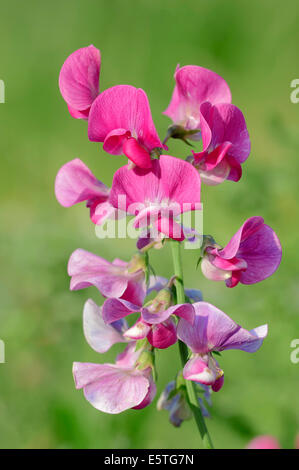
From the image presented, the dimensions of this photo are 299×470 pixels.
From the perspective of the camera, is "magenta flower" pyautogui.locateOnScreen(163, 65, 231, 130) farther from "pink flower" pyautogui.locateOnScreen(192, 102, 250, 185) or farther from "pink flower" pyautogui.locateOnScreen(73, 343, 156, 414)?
"pink flower" pyautogui.locateOnScreen(73, 343, 156, 414)

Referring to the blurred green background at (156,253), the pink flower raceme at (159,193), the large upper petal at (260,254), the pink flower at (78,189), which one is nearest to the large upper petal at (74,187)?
the pink flower at (78,189)

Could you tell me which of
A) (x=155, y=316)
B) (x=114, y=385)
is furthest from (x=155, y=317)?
(x=114, y=385)

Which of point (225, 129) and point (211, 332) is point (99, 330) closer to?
point (211, 332)

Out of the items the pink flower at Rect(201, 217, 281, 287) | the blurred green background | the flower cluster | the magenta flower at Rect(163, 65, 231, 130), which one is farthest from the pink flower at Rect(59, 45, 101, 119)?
the blurred green background

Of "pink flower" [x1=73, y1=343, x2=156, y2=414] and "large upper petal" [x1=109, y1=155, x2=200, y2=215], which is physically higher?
"large upper petal" [x1=109, y1=155, x2=200, y2=215]
